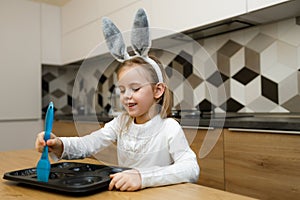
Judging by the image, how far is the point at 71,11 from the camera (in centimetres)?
287

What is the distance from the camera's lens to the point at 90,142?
77 cm

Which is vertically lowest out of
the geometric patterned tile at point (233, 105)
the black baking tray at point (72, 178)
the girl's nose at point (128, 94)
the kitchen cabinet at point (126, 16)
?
the black baking tray at point (72, 178)

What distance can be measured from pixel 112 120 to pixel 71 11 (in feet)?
7.87

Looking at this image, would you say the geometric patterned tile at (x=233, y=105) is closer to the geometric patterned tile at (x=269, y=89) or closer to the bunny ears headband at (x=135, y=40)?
the geometric patterned tile at (x=269, y=89)

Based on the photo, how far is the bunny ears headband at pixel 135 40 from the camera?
543 mm

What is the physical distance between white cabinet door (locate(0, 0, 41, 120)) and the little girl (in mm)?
2149

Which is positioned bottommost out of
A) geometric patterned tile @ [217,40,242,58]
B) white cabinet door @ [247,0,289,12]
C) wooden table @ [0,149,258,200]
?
wooden table @ [0,149,258,200]

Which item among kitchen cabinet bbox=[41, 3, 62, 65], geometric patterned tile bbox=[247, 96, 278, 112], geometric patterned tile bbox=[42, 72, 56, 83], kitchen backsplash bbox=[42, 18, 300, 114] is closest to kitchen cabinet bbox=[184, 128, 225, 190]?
kitchen backsplash bbox=[42, 18, 300, 114]

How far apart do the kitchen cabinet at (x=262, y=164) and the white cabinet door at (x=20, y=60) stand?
6.54 ft

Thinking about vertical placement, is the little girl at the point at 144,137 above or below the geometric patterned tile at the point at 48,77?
below

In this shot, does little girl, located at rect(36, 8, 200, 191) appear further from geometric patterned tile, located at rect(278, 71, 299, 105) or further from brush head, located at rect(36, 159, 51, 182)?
geometric patterned tile, located at rect(278, 71, 299, 105)

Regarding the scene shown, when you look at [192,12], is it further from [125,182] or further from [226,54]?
[125,182]

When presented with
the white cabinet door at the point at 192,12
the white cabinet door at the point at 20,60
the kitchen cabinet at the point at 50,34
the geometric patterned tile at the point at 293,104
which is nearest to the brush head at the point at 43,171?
the white cabinet door at the point at 192,12

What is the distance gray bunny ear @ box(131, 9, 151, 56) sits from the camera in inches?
21.4
